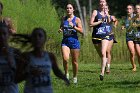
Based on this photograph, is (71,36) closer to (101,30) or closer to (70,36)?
(70,36)

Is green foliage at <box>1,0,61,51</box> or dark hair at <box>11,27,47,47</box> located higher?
green foliage at <box>1,0,61,51</box>

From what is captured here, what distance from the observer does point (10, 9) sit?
23.5 meters

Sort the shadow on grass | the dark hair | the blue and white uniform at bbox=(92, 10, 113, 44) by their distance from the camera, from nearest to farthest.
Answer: the dark hair
the shadow on grass
the blue and white uniform at bbox=(92, 10, 113, 44)

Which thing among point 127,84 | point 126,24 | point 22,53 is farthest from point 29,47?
point 126,24

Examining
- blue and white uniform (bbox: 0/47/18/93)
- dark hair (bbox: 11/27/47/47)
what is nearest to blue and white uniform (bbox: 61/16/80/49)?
dark hair (bbox: 11/27/47/47)

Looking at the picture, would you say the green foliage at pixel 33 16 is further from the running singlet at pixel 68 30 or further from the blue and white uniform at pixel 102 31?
the running singlet at pixel 68 30

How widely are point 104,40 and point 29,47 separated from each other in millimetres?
7103

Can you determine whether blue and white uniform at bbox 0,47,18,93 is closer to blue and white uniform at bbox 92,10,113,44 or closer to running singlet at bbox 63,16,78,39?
running singlet at bbox 63,16,78,39

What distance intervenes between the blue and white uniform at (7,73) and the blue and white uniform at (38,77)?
0.18 m

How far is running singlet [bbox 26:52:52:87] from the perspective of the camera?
241 inches

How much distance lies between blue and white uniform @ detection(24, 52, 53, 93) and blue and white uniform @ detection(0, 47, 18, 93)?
18 cm

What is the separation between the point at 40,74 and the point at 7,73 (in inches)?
14.9

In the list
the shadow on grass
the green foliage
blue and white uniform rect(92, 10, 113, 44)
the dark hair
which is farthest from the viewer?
the green foliage

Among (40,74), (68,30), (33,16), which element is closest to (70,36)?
(68,30)
